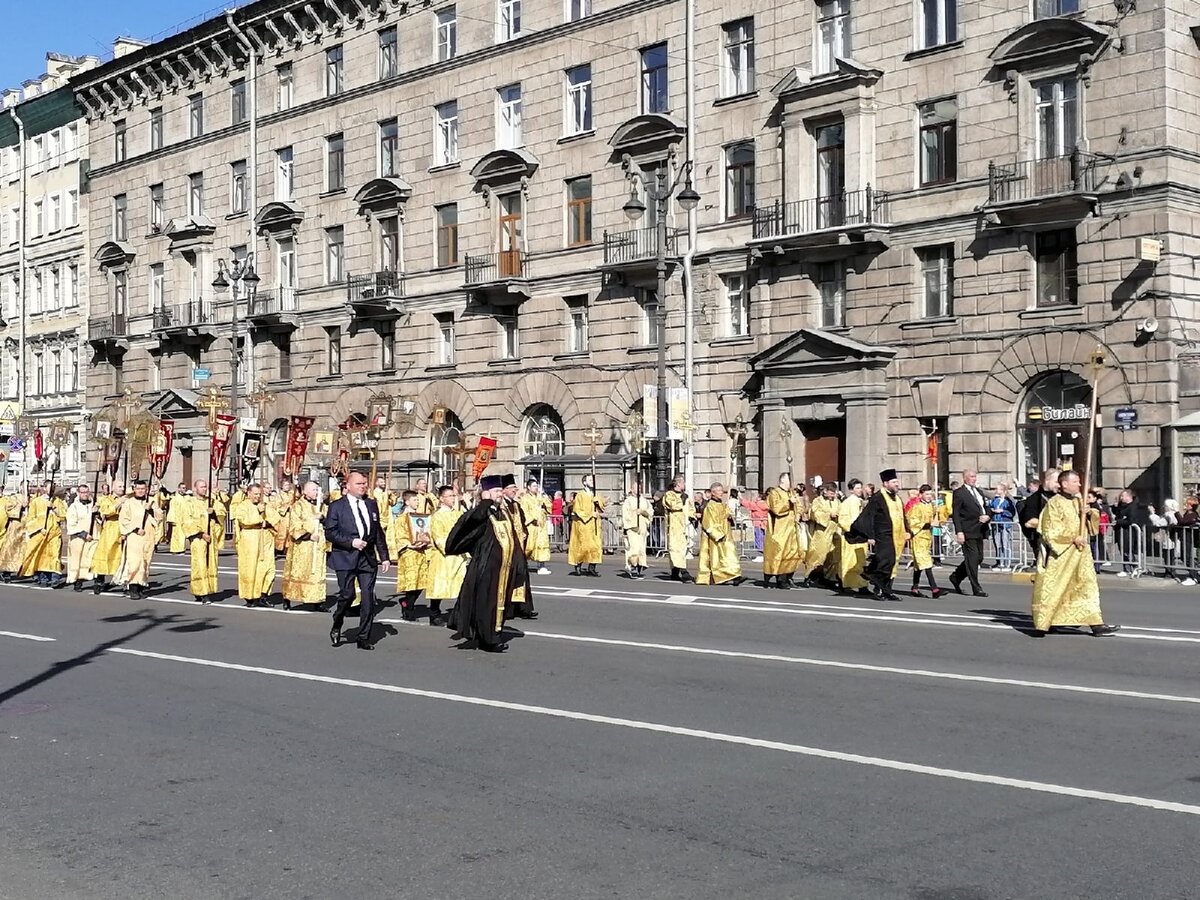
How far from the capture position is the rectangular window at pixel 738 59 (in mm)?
35697

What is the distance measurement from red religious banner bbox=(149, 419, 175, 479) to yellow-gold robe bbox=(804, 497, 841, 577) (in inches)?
757

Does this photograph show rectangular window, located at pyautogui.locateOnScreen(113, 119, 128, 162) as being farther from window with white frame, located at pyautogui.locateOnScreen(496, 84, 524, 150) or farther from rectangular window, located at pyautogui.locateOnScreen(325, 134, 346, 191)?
window with white frame, located at pyautogui.locateOnScreen(496, 84, 524, 150)

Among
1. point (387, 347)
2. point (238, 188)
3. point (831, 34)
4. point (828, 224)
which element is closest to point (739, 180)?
point (828, 224)

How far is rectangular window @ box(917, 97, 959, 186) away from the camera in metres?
31.7

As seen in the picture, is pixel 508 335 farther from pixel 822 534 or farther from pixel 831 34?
pixel 822 534

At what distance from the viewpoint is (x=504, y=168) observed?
4103cm

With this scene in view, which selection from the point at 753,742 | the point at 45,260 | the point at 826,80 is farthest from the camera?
the point at 45,260

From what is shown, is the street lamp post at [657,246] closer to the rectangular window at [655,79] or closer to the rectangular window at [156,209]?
the rectangular window at [655,79]

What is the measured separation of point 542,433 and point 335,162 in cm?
1233

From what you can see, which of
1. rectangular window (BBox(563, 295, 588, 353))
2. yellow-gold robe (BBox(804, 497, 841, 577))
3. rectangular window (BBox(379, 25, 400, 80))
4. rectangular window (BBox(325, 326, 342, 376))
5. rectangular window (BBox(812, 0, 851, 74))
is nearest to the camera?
yellow-gold robe (BBox(804, 497, 841, 577))

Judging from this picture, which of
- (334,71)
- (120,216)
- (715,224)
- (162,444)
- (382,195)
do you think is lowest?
(162,444)

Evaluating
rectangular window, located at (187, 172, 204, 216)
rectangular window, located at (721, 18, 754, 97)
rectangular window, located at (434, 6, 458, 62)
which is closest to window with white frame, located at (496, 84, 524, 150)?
rectangular window, located at (434, 6, 458, 62)

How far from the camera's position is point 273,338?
4975cm

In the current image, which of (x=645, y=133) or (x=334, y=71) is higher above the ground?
(x=334, y=71)
